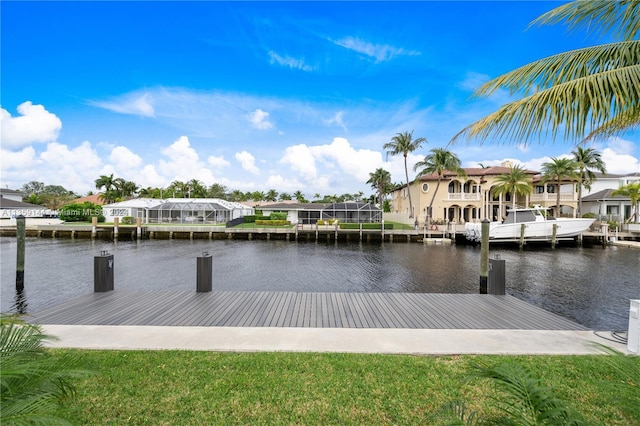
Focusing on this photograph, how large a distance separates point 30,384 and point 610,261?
25083 mm

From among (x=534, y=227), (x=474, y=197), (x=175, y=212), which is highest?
(x=474, y=197)

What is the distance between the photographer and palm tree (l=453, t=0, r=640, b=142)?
2783mm

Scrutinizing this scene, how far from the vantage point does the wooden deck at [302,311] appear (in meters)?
5.64

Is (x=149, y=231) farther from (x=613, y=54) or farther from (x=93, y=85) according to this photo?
(x=613, y=54)

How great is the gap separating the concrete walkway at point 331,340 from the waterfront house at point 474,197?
30873 millimetres

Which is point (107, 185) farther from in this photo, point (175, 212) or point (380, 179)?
point (380, 179)

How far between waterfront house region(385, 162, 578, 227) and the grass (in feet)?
106

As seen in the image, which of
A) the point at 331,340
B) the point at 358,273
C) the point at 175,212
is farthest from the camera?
the point at 175,212

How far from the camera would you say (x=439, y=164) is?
33.2m

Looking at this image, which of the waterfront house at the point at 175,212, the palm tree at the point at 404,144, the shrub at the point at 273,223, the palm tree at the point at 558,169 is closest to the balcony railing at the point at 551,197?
the palm tree at the point at 558,169

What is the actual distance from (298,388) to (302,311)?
2.97 metres

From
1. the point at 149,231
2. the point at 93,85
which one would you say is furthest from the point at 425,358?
the point at 149,231

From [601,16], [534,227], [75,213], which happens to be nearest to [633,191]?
[534,227]

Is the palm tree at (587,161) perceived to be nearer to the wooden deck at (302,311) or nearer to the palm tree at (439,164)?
the palm tree at (439,164)
